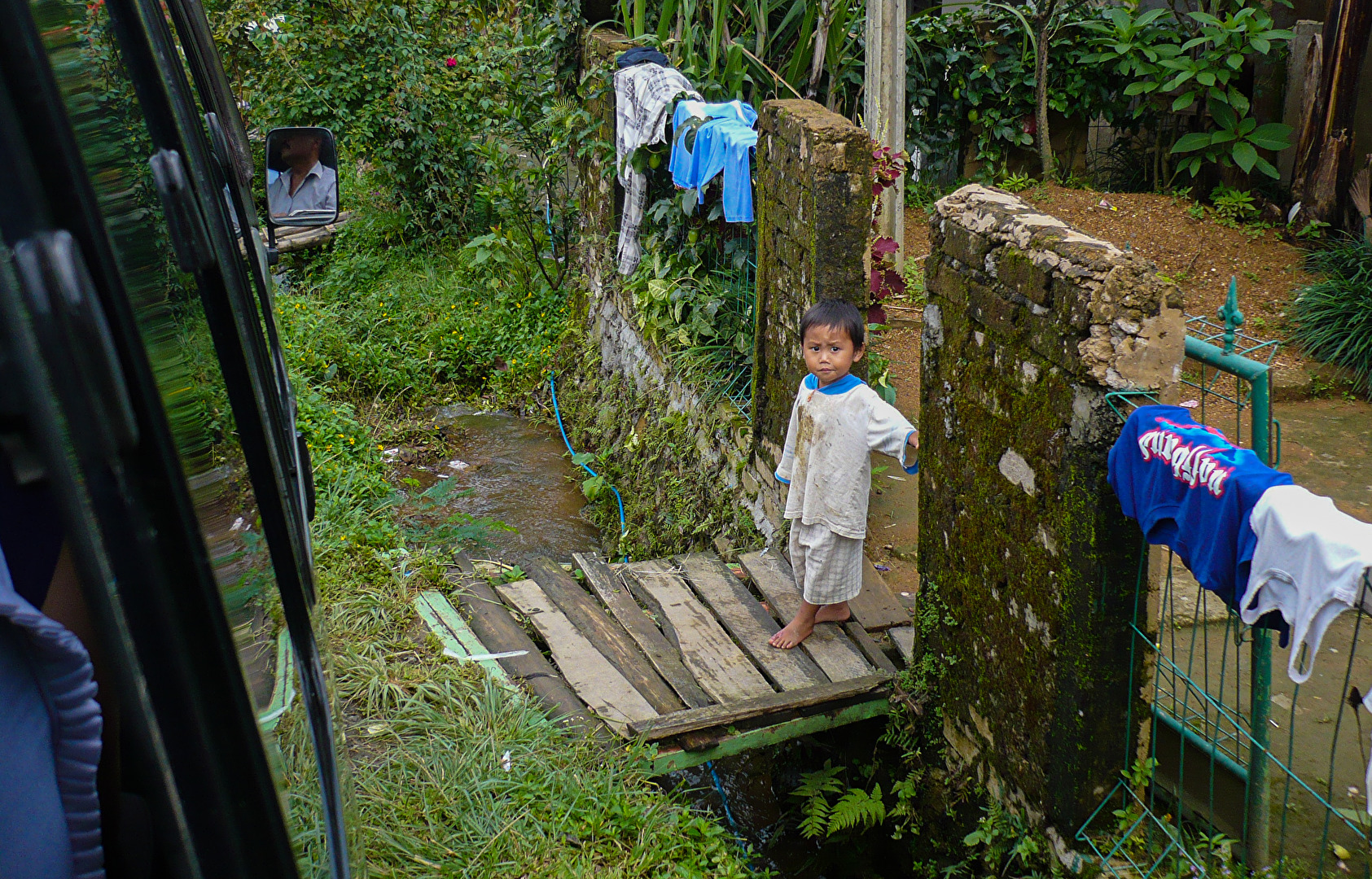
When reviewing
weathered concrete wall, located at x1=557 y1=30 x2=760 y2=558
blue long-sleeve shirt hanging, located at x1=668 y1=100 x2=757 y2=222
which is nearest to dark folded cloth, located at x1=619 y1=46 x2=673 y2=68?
weathered concrete wall, located at x1=557 y1=30 x2=760 y2=558

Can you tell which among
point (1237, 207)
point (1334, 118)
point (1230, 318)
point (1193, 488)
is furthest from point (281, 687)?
point (1237, 207)

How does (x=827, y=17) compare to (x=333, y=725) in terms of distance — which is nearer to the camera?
(x=333, y=725)

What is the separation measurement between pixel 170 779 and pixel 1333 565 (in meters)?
1.73

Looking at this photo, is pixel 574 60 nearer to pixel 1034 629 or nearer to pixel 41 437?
pixel 1034 629

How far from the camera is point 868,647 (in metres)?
3.84

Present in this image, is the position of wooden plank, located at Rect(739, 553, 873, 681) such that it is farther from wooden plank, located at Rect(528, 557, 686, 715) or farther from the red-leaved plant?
the red-leaved plant

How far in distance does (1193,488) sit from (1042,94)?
7.23 meters

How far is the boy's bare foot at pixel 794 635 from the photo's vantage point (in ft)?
12.7

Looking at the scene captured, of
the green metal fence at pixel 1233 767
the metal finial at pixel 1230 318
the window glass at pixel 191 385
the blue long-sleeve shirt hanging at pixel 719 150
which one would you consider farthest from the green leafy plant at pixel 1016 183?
the window glass at pixel 191 385

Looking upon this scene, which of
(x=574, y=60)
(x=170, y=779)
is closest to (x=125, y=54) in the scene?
(x=170, y=779)

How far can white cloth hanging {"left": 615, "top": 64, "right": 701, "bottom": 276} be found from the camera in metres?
5.88

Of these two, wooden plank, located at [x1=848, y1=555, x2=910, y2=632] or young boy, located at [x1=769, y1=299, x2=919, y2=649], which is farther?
wooden plank, located at [x1=848, y1=555, x2=910, y2=632]

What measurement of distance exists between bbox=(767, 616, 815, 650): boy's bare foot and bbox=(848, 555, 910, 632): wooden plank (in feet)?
0.82

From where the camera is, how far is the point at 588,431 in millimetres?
7277
